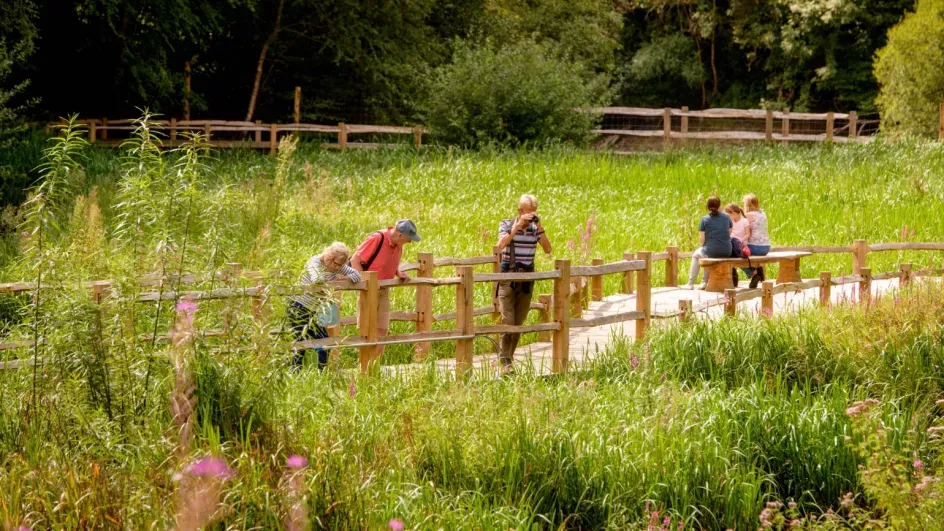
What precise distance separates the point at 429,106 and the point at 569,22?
10651 mm

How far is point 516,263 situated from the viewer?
10414mm

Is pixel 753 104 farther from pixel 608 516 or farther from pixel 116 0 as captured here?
pixel 608 516

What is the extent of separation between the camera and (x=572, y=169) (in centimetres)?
2328

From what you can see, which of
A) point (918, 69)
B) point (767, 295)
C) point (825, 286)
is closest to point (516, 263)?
point (767, 295)

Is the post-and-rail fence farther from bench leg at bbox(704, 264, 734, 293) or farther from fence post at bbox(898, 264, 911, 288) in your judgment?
bench leg at bbox(704, 264, 734, 293)

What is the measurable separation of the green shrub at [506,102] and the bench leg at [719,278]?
13390mm

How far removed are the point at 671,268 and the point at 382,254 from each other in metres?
5.84

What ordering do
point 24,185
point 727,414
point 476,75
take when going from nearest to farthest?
point 727,414 → point 24,185 → point 476,75

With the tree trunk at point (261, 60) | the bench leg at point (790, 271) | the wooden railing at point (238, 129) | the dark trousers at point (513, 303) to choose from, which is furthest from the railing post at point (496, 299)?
the tree trunk at point (261, 60)

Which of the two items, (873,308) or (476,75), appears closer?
(873,308)

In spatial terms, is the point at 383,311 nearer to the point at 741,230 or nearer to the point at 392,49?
the point at 741,230

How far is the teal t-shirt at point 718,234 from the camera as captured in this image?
13.9m

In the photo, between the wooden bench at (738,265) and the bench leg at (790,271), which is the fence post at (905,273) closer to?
the wooden bench at (738,265)

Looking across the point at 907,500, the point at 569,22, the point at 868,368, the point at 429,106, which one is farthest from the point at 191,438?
the point at 569,22
